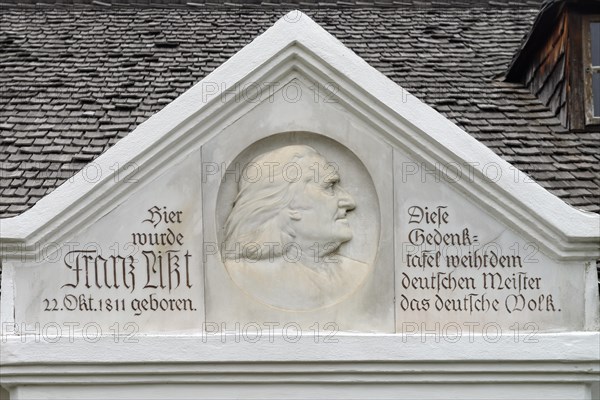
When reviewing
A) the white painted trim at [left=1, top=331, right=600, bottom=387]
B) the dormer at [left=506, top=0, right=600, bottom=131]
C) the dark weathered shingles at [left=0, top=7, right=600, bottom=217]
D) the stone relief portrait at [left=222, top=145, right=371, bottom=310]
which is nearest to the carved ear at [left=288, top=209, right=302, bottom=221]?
the stone relief portrait at [left=222, top=145, right=371, bottom=310]

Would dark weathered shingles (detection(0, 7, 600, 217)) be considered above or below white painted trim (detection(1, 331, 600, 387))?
above

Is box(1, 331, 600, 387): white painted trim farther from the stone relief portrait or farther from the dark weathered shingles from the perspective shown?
the dark weathered shingles

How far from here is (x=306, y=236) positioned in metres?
7.48

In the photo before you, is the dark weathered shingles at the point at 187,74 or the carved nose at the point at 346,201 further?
the dark weathered shingles at the point at 187,74

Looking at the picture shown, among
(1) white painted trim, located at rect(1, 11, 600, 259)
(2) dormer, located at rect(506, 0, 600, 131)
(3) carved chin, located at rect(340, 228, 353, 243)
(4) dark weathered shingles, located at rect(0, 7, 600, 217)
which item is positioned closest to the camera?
(1) white painted trim, located at rect(1, 11, 600, 259)

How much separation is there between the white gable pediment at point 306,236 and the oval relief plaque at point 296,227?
2 cm

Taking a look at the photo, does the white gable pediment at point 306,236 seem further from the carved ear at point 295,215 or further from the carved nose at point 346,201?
the carved nose at point 346,201

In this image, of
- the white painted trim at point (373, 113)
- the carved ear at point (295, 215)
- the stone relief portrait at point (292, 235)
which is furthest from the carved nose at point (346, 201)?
the white painted trim at point (373, 113)

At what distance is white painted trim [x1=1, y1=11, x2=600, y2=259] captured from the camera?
7219 mm

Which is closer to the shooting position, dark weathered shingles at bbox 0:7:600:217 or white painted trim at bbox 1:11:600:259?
white painted trim at bbox 1:11:600:259

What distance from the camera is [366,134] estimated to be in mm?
7492

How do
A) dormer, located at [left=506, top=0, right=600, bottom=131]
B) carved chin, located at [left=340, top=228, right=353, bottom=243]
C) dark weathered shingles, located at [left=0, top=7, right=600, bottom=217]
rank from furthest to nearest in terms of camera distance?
dormer, located at [left=506, top=0, right=600, bottom=131] → dark weathered shingles, located at [left=0, top=7, right=600, bottom=217] → carved chin, located at [left=340, top=228, right=353, bottom=243]

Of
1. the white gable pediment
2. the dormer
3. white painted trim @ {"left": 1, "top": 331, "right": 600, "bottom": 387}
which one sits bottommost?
white painted trim @ {"left": 1, "top": 331, "right": 600, "bottom": 387}

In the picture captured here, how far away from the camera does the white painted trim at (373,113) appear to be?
23.7 feet
